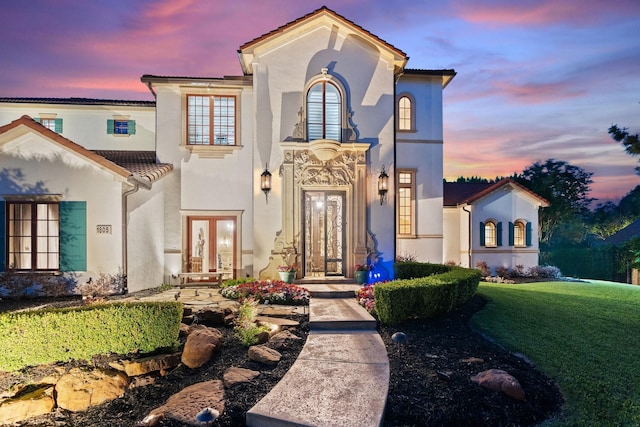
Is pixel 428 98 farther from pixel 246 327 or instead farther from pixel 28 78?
pixel 28 78

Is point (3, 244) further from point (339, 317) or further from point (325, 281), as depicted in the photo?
point (339, 317)

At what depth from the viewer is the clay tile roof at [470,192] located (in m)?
16.4

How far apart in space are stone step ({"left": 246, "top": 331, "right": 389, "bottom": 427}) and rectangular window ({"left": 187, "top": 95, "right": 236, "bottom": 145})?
9.09 m

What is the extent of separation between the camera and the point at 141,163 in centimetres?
1255

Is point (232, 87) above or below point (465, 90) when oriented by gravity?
below

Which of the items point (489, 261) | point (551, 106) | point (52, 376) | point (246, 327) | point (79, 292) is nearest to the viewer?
point (52, 376)

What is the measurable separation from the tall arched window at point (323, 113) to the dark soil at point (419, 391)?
788cm

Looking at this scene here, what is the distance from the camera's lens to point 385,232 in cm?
1192

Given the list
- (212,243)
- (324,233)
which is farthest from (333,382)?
(212,243)

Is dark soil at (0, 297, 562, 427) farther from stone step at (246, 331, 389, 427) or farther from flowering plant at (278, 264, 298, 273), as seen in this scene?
flowering plant at (278, 264, 298, 273)

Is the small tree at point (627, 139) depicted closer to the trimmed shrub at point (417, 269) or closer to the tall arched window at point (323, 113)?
the trimmed shrub at point (417, 269)

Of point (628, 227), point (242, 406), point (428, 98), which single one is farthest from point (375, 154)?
point (628, 227)

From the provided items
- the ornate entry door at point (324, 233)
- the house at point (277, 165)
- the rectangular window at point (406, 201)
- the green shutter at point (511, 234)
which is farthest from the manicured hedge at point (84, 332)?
the green shutter at point (511, 234)

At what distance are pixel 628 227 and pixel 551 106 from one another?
21049mm
